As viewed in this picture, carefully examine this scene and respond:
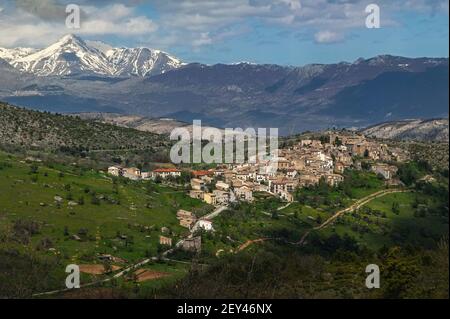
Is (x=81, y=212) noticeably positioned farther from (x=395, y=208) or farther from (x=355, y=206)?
(x=395, y=208)

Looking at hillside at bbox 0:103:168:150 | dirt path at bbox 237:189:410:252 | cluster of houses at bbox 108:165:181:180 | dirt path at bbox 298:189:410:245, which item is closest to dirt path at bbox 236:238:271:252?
dirt path at bbox 237:189:410:252

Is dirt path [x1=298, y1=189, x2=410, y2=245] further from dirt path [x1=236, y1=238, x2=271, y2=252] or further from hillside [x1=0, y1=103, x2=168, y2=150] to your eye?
hillside [x1=0, y1=103, x2=168, y2=150]

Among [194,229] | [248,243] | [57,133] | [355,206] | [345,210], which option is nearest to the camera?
[248,243]

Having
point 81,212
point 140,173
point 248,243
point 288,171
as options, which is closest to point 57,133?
point 140,173
